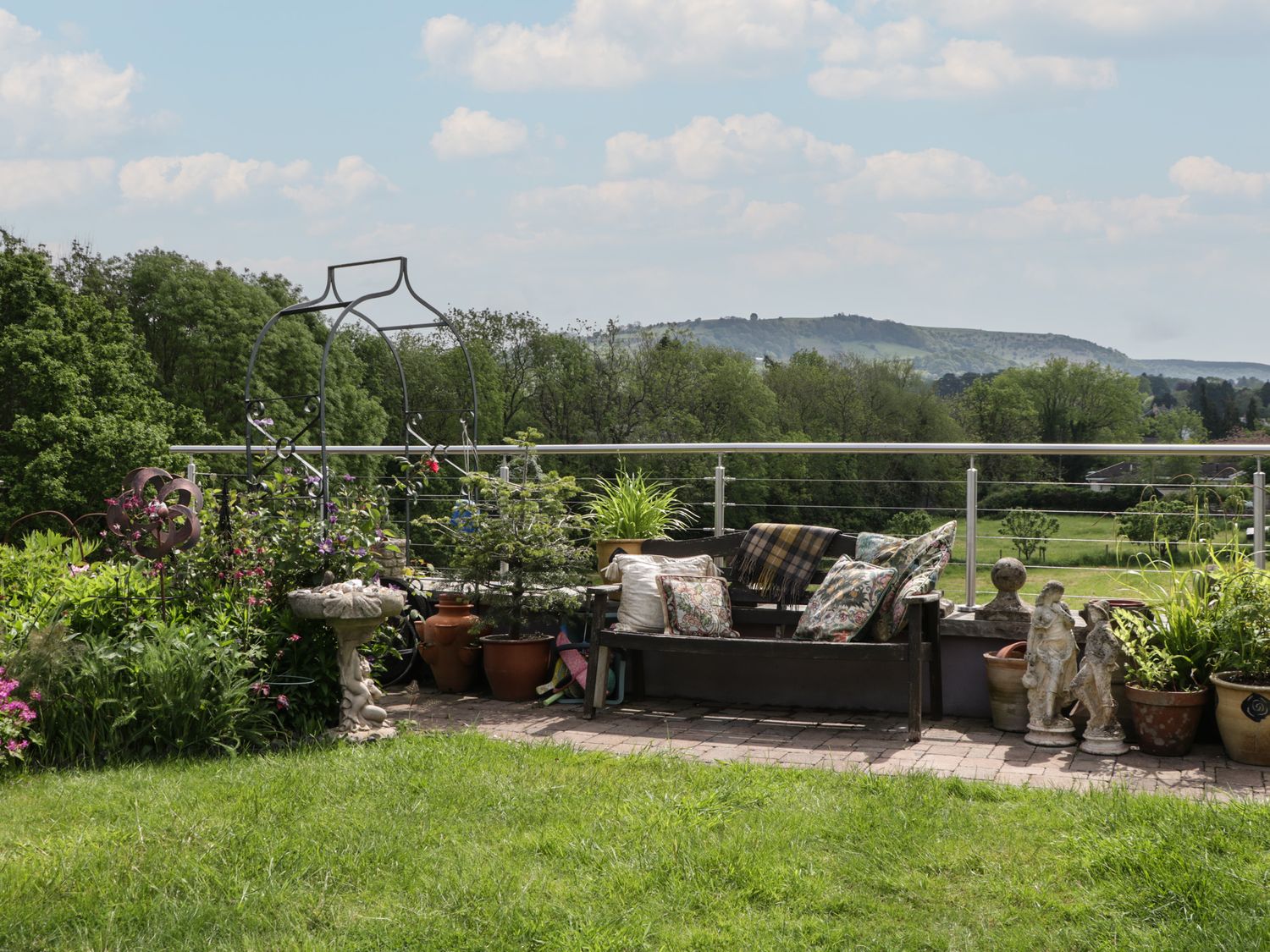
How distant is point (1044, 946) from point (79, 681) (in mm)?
3357

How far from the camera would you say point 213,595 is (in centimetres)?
473

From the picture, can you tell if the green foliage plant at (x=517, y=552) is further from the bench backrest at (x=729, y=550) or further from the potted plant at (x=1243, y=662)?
the potted plant at (x=1243, y=662)

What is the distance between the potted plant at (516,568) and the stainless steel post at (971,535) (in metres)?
1.79

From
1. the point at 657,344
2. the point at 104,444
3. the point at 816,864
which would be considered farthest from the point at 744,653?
the point at 657,344

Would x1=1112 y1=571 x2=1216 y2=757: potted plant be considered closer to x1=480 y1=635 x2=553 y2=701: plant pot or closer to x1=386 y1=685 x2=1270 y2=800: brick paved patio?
x1=386 y1=685 x2=1270 y2=800: brick paved patio

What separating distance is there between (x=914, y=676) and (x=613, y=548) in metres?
1.83

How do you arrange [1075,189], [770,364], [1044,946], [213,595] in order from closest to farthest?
1. [1044,946]
2. [213,595]
3. [770,364]
4. [1075,189]

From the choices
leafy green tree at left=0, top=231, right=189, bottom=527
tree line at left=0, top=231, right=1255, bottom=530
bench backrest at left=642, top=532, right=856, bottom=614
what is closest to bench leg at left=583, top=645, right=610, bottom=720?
bench backrest at left=642, top=532, right=856, bottom=614

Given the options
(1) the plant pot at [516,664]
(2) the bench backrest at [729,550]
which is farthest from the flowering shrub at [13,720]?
(2) the bench backrest at [729,550]

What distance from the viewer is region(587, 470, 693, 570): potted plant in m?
5.90

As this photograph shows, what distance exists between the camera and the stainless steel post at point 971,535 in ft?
17.6

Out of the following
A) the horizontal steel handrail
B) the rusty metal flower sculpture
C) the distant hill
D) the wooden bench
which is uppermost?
the distant hill

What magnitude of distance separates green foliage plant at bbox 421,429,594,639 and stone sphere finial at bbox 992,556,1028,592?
190cm

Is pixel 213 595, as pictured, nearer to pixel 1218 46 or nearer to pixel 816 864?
pixel 816 864
